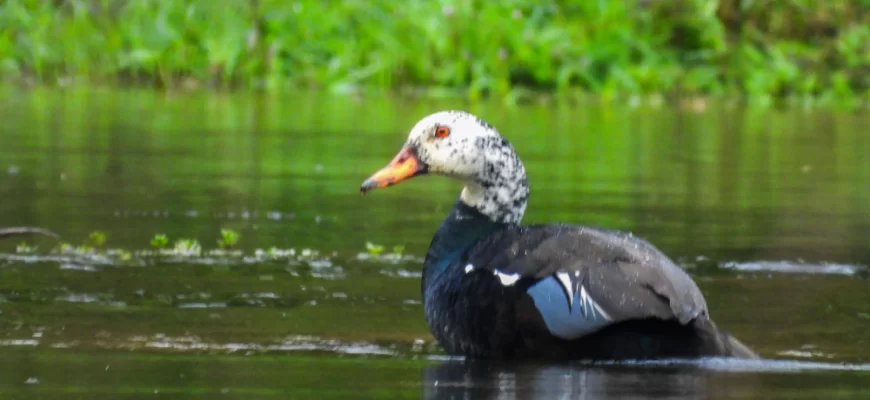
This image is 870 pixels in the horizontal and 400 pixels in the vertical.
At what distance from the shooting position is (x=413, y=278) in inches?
306

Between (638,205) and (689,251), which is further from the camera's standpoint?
(638,205)

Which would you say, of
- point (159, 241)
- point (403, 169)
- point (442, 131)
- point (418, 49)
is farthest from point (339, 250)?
point (418, 49)

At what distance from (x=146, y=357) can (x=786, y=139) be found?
11.5 meters

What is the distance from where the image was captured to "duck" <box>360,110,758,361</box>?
17.5 feet

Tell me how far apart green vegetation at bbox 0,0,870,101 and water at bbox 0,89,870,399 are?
4.56 m

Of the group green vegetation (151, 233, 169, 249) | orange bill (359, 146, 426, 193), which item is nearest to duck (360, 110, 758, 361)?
orange bill (359, 146, 426, 193)

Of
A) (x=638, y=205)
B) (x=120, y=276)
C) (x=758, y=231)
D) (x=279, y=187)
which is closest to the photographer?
(x=120, y=276)

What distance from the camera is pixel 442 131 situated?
630 centimetres

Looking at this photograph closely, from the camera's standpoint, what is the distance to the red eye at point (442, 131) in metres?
6.29

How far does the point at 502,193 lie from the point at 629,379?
1120 mm

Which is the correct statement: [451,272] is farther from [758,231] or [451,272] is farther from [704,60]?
[704,60]

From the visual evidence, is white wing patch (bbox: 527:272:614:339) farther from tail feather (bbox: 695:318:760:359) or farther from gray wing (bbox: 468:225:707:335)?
tail feather (bbox: 695:318:760:359)

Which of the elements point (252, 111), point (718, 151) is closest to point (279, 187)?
point (718, 151)

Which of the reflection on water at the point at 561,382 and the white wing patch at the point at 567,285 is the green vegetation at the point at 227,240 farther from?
the white wing patch at the point at 567,285
